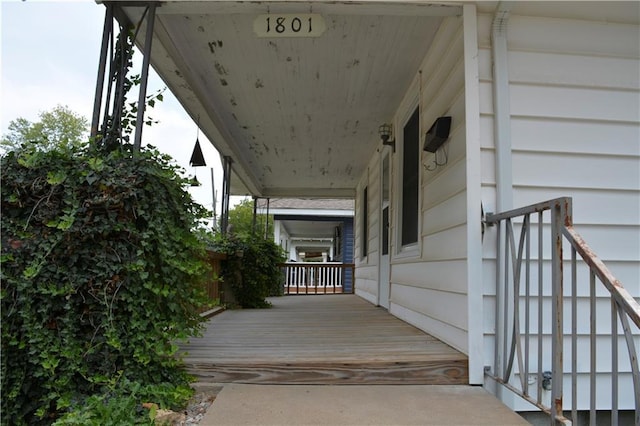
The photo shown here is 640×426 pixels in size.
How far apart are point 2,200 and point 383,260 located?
4.22 m

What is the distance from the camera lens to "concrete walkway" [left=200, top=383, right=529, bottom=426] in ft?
5.86

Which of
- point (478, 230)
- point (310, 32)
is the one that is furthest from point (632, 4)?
point (310, 32)

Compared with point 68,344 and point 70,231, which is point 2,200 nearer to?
point 70,231

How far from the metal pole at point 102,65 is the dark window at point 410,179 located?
2524mm

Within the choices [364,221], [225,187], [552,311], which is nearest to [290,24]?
[552,311]

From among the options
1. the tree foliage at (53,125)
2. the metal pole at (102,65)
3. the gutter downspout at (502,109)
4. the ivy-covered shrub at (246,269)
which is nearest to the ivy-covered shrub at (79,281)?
the metal pole at (102,65)

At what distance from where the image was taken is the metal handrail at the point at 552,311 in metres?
1.42

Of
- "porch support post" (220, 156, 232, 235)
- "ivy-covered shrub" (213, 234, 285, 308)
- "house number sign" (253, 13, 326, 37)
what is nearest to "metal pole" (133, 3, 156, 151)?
"house number sign" (253, 13, 326, 37)

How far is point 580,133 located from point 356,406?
2.04 metres

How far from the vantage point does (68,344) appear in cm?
188

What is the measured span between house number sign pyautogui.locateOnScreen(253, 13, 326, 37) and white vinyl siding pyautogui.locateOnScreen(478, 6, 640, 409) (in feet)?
3.27

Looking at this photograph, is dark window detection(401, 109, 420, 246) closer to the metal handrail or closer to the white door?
the white door

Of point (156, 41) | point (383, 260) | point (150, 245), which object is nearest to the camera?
point (150, 245)

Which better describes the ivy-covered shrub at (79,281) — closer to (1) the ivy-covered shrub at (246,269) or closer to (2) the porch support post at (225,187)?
(1) the ivy-covered shrub at (246,269)
